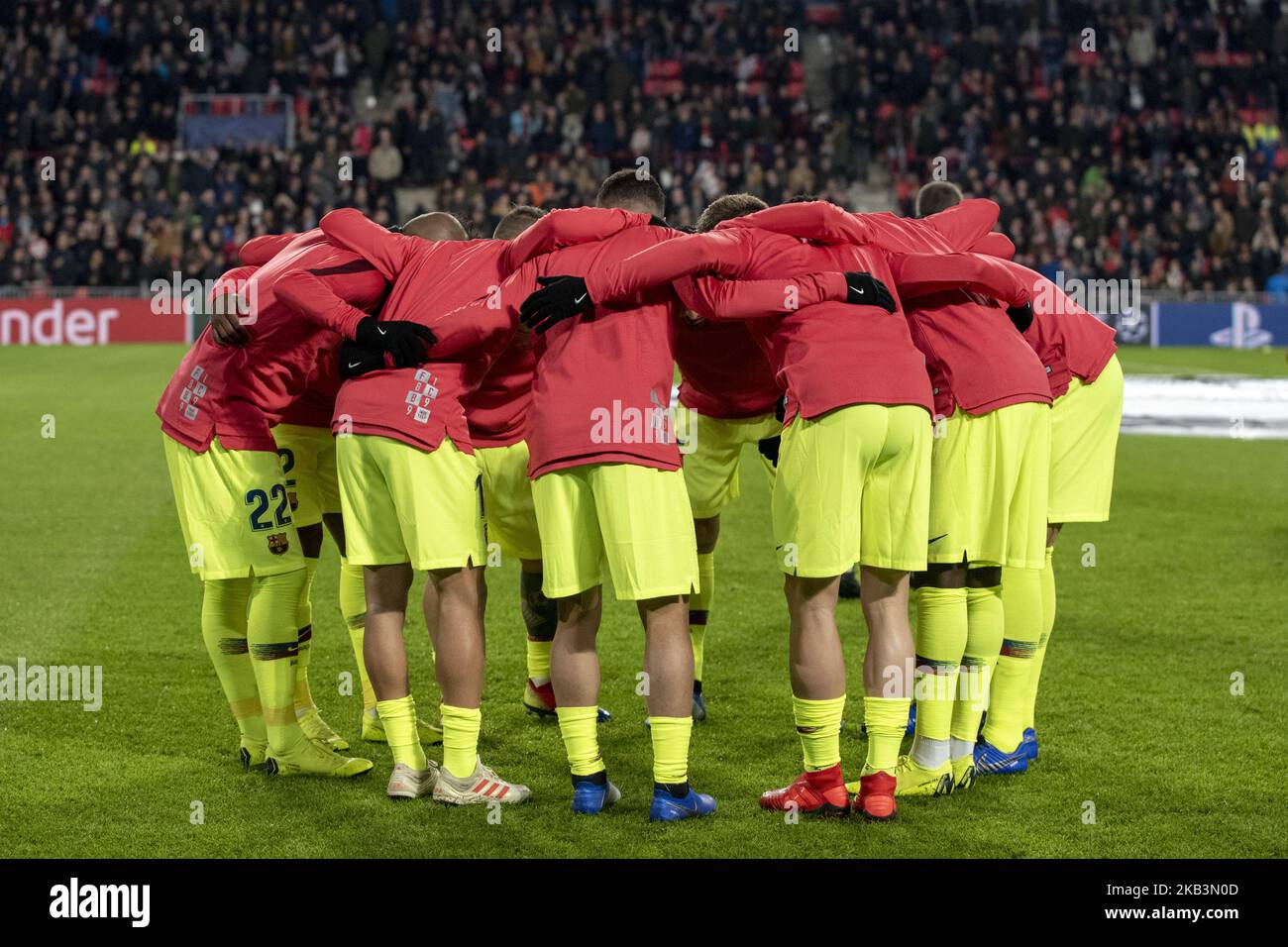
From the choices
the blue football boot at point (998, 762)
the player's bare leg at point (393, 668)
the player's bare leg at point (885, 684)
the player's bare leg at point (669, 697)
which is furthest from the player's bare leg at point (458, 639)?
the blue football boot at point (998, 762)

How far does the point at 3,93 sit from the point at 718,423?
29137 mm

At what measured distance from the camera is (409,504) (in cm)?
513

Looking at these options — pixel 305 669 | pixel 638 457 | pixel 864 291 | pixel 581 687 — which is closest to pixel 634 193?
pixel 864 291

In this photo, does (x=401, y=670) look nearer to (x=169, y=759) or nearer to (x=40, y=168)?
(x=169, y=759)

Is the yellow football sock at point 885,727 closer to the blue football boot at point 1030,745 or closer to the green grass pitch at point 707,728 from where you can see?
the green grass pitch at point 707,728

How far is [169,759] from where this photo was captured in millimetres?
5746

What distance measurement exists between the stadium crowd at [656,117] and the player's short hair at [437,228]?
71.9 ft

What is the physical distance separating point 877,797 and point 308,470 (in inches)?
103

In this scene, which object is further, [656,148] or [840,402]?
[656,148]

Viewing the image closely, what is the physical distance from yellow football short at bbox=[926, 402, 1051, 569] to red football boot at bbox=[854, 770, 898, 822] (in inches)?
31.6

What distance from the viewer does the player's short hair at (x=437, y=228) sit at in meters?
5.87

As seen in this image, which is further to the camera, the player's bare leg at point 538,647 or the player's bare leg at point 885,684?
the player's bare leg at point 538,647

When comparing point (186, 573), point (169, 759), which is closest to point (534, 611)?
point (169, 759)

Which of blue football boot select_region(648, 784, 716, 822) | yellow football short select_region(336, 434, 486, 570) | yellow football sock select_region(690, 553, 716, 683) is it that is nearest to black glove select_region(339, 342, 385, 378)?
yellow football short select_region(336, 434, 486, 570)
